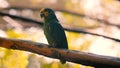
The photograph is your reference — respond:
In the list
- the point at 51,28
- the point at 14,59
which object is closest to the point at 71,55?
the point at 51,28

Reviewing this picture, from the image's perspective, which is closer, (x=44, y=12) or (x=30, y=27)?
(x=44, y=12)

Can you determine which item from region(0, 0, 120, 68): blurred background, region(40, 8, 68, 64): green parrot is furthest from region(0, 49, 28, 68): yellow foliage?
region(40, 8, 68, 64): green parrot

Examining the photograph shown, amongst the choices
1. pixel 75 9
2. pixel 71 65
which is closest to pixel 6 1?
pixel 75 9

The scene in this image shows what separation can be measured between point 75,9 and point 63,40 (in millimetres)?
1156

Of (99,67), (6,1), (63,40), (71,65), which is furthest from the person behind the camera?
(6,1)

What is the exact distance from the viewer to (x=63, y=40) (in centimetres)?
212

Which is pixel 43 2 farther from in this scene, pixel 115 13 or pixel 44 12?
pixel 44 12

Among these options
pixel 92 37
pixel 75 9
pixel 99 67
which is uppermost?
pixel 99 67

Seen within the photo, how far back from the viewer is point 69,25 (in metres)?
3.11

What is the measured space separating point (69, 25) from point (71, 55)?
141cm

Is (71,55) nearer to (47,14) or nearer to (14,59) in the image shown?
(47,14)

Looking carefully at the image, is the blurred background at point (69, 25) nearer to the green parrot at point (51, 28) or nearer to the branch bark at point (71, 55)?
the green parrot at point (51, 28)

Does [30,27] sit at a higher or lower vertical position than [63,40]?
lower

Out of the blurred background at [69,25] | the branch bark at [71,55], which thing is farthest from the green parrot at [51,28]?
the blurred background at [69,25]
